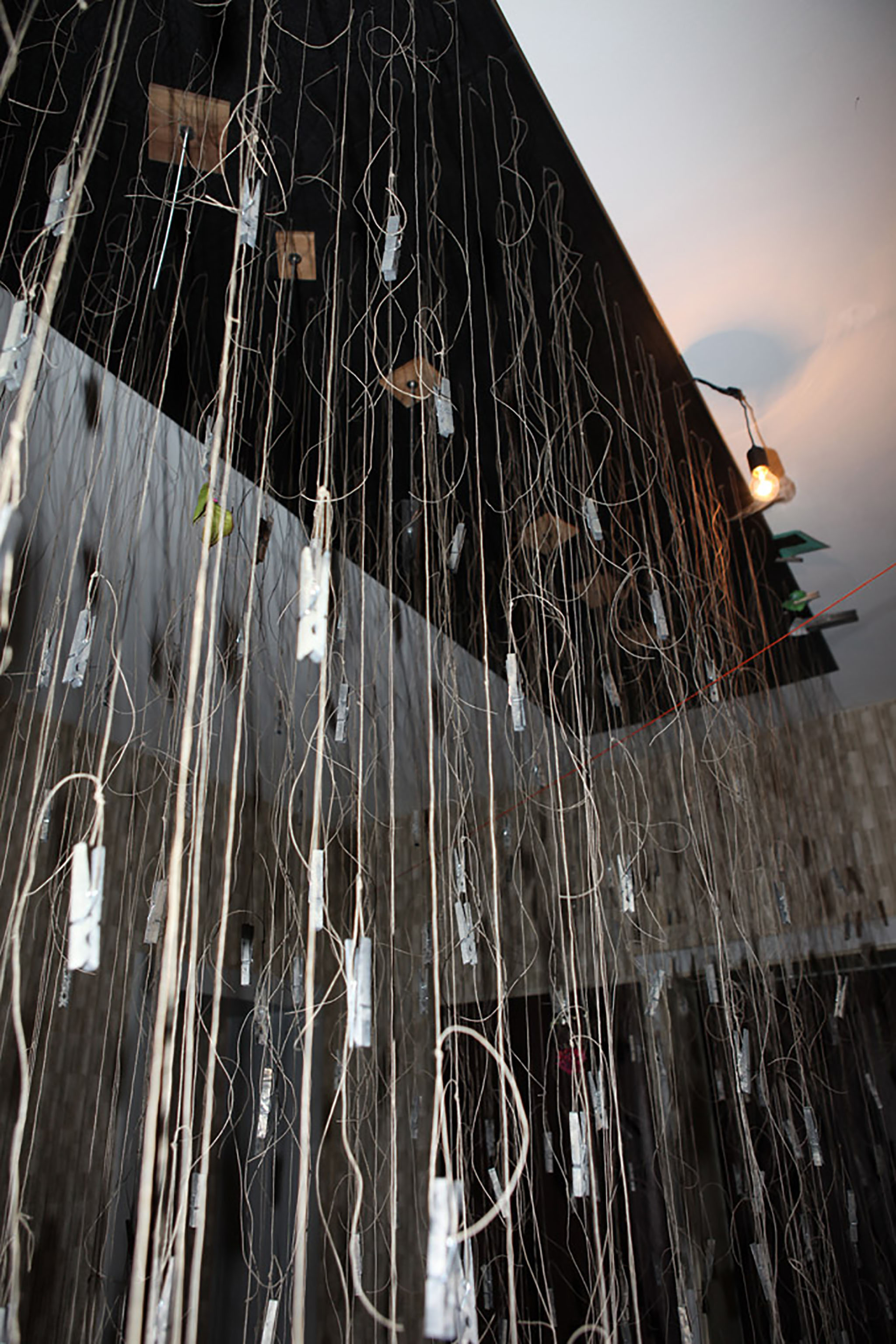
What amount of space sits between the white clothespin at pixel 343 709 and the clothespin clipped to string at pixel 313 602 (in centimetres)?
97

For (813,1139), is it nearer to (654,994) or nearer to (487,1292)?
(654,994)

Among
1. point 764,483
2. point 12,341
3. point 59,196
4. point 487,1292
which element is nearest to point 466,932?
point 12,341

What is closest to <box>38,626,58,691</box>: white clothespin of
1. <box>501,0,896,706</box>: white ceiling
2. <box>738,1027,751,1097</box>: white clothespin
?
<box>501,0,896,706</box>: white ceiling

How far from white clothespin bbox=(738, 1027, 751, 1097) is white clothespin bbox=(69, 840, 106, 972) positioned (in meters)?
1.32

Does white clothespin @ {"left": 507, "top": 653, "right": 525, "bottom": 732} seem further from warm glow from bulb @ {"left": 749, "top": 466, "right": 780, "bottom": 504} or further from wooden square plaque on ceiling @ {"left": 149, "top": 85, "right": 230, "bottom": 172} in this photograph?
warm glow from bulb @ {"left": 749, "top": 466, "right": 780, "bottom": 504}

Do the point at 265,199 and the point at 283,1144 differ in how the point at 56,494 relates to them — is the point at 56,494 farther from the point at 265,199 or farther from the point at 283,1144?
the point at 283,1144

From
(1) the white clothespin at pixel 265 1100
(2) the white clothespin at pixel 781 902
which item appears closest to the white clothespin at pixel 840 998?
(2) the white clothespin at pixel 781 902

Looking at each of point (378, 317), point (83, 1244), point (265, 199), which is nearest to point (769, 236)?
point (378, 317)

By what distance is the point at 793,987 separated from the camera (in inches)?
112

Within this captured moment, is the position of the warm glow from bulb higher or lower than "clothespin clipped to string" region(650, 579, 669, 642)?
higher

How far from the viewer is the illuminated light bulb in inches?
85.7

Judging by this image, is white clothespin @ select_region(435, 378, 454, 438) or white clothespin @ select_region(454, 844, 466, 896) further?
white clothespin @ select_region(454, 844, 466, 896)

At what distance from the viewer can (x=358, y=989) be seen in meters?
0.78

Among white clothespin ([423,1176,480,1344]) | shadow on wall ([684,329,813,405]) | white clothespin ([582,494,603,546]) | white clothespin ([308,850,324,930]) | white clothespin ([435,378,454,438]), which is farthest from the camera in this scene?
shadow on wall ([684,329,813,405])
